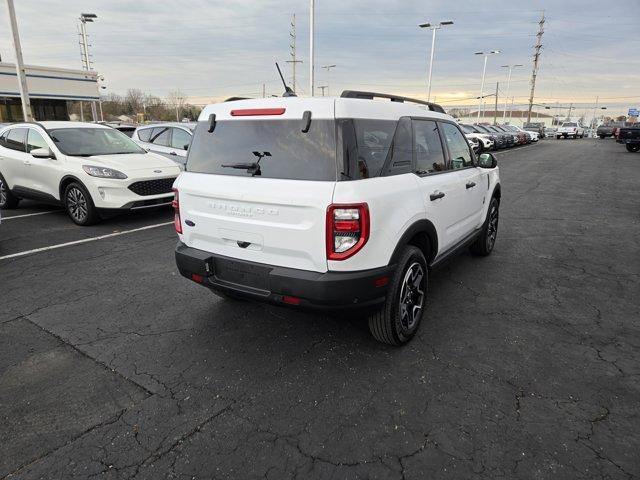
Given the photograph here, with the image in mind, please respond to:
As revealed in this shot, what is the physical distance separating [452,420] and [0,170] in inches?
385

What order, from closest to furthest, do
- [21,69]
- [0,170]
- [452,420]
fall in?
[452,420] → [0,170] → [21,69]

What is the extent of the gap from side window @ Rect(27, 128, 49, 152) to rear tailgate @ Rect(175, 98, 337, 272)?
6.10 m

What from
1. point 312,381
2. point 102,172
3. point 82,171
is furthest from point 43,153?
point 312,381

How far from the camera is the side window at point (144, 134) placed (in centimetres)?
1146

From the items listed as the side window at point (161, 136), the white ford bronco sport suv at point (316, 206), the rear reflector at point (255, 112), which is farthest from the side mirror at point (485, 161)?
the side window at point (161, 136)

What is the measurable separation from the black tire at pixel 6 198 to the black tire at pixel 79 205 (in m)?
2.13

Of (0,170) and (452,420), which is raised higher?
(0,170)

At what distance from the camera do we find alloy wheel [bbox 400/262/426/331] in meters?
3.44

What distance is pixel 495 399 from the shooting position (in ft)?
9.50

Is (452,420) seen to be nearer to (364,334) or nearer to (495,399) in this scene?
(495,399)

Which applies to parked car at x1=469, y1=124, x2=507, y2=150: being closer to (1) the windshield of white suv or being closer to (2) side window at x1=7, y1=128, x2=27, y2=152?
(1) the windshield of white suv

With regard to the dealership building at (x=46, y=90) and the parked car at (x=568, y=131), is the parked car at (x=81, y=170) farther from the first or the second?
the parked car at (x=568, y=131)

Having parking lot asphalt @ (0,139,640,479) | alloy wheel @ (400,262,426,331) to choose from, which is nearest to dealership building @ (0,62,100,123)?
parking lot asphalt @ (0,139,640,479)

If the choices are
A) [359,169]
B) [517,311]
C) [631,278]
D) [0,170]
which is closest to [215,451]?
[359,169]
